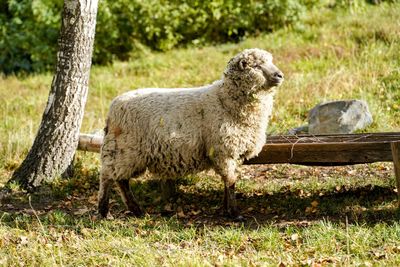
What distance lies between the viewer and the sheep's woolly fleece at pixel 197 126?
21.6 feet

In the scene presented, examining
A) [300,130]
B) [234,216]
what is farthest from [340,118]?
[234,216]

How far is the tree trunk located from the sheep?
3.42 feet

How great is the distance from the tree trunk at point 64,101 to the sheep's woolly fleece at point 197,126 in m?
1.06

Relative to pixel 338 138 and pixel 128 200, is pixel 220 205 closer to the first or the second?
pixel 128 200

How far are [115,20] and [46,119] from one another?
341 inches

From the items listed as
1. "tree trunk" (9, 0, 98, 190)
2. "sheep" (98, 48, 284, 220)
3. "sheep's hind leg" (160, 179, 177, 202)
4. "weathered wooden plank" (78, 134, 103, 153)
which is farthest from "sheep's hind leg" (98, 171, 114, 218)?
"weathered wooden plank" (78, 134, 103, 153)

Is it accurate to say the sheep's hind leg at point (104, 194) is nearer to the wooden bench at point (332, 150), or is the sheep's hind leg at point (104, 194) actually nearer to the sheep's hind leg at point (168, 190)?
the sheep's hind leg at point (168, 190)

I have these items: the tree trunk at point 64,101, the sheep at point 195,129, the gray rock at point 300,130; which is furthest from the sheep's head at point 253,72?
the gray rock at point 300,130

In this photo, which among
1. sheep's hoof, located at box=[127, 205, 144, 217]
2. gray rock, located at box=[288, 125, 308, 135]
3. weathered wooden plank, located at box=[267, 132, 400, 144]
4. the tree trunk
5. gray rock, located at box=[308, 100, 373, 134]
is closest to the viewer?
weathered wooden plank, located at box=[267, 132, 400, 144]

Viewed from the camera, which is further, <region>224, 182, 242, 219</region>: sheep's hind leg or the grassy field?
<region>224, 182, 242, 219</region>: sheep's hind leg

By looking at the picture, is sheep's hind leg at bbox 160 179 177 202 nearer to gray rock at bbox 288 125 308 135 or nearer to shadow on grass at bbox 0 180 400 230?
shadow on grass at bbox 0 180 400 230

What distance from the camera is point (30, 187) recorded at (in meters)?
7.81

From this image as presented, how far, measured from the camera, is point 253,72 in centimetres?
650

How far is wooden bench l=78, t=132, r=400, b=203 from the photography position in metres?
6.32
